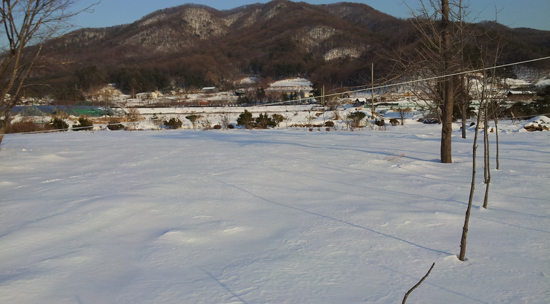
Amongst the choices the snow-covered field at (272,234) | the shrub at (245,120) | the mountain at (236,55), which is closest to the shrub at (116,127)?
the shrub at (245,120)

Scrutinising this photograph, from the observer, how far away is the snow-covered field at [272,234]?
8.95 ft

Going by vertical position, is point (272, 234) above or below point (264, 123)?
below

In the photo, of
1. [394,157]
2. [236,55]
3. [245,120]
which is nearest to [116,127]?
[245,120]

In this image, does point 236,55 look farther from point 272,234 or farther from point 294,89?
point 272,234

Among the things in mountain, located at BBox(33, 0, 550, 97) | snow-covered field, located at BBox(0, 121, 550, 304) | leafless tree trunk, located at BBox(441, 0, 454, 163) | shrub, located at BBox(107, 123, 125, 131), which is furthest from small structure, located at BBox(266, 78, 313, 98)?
snow-covered field, located at BBox(0, 121, 550, 304)

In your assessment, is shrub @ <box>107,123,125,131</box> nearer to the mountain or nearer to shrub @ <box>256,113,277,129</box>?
shrub @ <box>256,113,277,129</box>

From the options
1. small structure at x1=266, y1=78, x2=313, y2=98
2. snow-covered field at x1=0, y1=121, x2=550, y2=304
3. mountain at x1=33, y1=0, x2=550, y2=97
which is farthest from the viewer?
mountain at x1=33, y1=0, x2=550, y2=97

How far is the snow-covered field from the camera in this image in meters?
2.73

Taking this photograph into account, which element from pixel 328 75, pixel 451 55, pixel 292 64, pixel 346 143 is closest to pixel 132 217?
pixel 451 55

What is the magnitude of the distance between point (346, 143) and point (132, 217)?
308 inches

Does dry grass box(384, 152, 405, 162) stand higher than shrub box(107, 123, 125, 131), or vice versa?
shrub box(107, 123, 125, 131)

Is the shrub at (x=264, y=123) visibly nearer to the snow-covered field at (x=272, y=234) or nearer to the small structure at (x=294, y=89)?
the snow-covered field at (x=272, y=234)

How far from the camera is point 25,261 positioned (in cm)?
325

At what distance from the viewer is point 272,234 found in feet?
12.5
